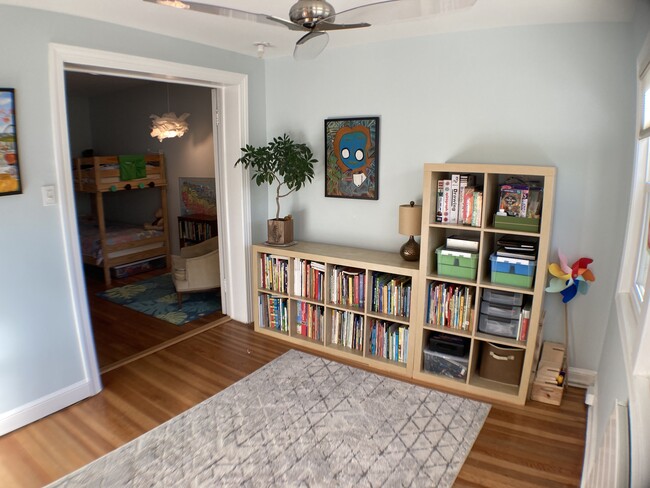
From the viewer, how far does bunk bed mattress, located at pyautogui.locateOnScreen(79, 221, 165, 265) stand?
5.39 meters

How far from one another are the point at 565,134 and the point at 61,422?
366cm

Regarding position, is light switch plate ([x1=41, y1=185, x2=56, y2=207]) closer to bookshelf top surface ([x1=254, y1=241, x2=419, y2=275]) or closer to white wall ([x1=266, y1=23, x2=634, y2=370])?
bookshelf top surface ([x1=254, y1=241, x2=419, y2=275])

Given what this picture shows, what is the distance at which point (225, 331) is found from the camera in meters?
3.90

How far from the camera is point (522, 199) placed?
8.59 ft

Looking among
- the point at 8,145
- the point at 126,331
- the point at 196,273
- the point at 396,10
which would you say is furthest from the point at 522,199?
the point at 126,331

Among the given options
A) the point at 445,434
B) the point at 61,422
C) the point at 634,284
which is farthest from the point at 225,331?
the point at 634,284

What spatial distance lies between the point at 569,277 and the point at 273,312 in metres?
2.33

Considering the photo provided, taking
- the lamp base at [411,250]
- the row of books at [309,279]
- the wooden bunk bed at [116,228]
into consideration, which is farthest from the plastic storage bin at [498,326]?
the wooden bunk bed at [116,228]

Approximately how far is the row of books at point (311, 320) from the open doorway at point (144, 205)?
978 millimetres

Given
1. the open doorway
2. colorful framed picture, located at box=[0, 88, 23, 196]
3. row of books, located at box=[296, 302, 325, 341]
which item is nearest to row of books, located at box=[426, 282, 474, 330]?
row of books, located at box=[296, 302, 325, 341]

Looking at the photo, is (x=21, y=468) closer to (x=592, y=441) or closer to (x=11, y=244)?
(x=11, y=244)

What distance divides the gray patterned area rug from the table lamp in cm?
93

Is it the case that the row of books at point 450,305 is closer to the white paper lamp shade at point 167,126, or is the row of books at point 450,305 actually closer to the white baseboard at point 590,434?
the white baseboard at point 590,434

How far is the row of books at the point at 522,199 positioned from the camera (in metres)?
2.61
